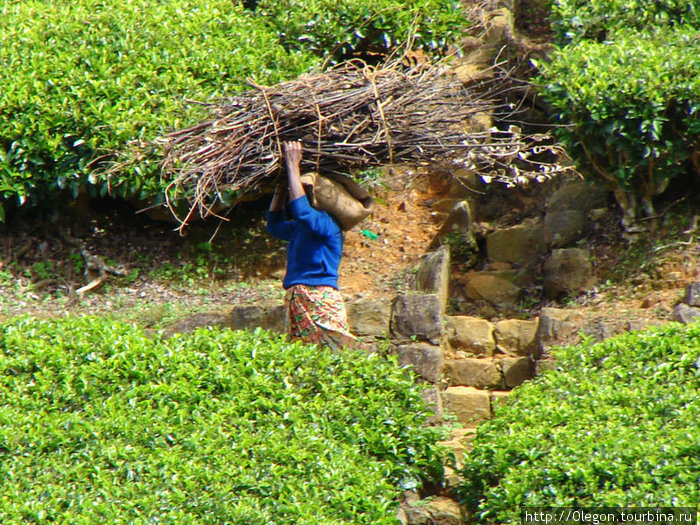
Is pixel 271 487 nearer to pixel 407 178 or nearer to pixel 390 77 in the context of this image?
pixel 390 77

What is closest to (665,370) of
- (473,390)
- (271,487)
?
(473,390)

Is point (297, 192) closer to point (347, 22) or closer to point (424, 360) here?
point (424, 360)

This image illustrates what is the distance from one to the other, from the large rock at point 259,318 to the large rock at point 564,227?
2649 mm

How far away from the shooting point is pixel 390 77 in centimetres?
541

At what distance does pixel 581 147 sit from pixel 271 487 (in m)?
4.27

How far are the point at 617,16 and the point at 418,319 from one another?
11.8ft

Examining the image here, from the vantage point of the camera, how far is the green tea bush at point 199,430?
156 inches

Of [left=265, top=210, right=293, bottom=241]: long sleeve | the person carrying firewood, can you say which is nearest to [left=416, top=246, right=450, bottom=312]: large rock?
the person carrying firewood

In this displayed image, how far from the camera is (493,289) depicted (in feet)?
25.0

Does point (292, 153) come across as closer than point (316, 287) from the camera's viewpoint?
Yes

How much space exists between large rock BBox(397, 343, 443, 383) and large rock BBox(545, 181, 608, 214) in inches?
92.8

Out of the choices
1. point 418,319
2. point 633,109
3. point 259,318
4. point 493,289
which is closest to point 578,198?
point 493,289

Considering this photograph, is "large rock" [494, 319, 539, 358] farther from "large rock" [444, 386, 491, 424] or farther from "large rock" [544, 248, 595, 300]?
"large rock" [444, 386, 491, 424]

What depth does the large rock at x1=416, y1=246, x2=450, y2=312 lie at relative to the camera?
709 centimetres
